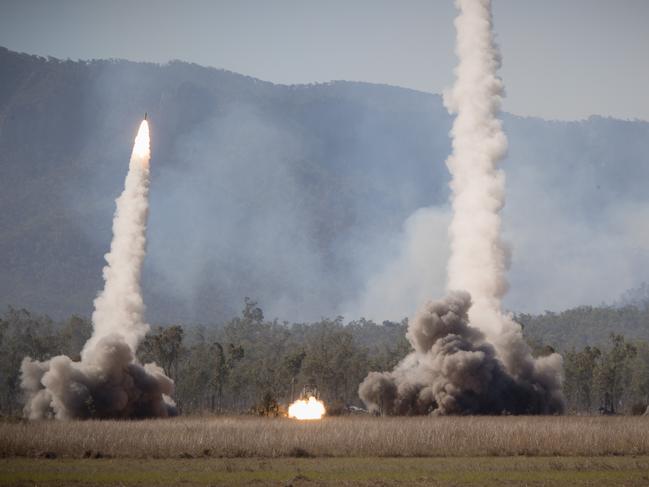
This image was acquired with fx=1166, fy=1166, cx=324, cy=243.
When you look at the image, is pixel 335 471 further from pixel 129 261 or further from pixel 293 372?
pixel 293 372

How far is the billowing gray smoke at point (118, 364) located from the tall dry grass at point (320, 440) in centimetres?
859

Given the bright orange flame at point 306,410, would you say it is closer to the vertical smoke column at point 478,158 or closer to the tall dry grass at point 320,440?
the vertical smoke column at point 478,158

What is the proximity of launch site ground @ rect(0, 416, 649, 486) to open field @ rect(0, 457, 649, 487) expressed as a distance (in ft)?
0.11

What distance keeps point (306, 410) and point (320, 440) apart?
84.9 feet

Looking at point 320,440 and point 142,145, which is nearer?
point 320,440

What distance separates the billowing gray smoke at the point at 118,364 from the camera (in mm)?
63406

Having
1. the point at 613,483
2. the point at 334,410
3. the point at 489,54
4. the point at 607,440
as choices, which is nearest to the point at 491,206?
the point at 489,54

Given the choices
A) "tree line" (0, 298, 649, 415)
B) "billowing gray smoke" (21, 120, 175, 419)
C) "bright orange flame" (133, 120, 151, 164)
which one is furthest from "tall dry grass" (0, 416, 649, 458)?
"tree line" (0, 298, 649, 415)

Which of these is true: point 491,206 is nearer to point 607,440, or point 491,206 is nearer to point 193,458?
point 607,440

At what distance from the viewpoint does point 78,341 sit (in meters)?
158

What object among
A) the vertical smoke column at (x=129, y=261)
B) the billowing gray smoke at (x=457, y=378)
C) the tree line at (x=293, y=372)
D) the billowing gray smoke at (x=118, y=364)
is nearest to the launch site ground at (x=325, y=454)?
the billowing gray smoke at (x=118, y=364)

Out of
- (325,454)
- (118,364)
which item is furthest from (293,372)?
(325,454)

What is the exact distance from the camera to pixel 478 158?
76688 millimetres

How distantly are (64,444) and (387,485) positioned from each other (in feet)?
50.2
